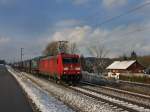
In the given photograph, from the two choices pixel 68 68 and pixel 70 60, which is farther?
pixel 70 60

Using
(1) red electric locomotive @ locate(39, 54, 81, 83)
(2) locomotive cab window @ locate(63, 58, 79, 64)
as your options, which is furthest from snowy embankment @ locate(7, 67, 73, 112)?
(2) locomotive cab window @ locate(63, 58, 79, 64)

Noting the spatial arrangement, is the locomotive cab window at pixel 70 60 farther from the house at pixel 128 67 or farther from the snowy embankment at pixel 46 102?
the house at pixel 128 67

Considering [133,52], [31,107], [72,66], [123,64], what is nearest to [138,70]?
[123,64]

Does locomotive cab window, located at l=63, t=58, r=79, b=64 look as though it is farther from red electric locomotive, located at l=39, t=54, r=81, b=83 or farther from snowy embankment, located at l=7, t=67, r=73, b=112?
snowy embankment, located at l=7, t=67, r=73, b=112

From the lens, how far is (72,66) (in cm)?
3616

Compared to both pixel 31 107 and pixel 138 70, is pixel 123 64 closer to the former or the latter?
pixel 138 70

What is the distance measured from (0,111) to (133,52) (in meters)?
117

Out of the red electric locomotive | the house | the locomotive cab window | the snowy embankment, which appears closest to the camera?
the snowy embankment

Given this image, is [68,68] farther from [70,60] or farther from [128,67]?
[128,67]

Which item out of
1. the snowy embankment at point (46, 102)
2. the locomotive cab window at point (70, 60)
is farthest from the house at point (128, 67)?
the snowy embankment at point (46, 102)

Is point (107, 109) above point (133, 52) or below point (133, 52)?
below

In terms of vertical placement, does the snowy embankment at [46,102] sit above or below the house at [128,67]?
below

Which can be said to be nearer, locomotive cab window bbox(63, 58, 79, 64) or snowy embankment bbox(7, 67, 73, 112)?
snowy embankment bbox(7, 67, 73, 112)

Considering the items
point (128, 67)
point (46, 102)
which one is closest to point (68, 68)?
point (46, 102)
